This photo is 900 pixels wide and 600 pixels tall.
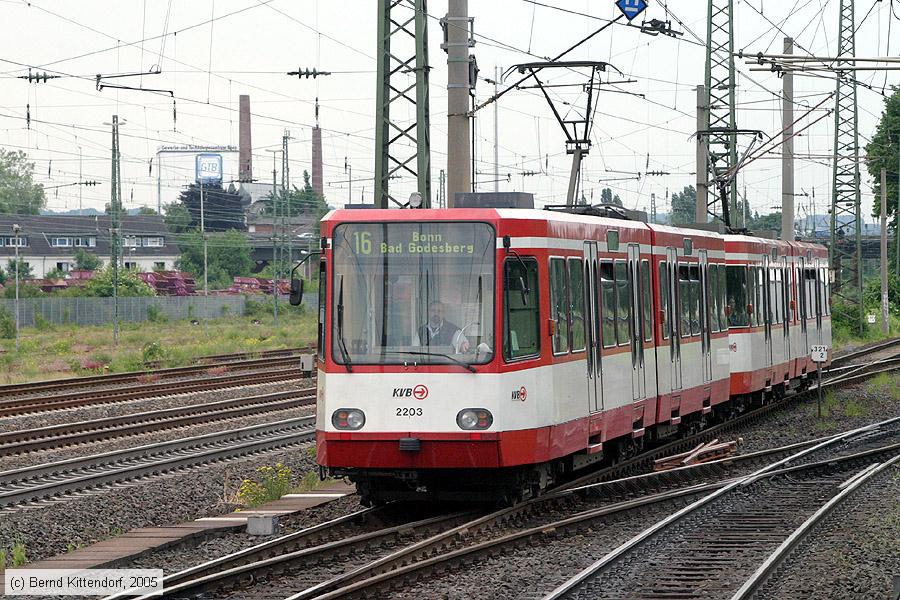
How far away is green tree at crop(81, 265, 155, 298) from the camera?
78688 mm

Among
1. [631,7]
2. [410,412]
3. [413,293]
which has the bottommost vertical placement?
[410,412]

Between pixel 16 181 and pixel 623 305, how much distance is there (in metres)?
117

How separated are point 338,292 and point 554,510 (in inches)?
131

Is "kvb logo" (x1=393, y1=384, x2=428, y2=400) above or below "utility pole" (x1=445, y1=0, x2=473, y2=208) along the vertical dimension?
below

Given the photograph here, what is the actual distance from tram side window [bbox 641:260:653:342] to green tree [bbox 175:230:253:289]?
8597 cm

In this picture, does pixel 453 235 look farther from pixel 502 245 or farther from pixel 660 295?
pixel 660 295

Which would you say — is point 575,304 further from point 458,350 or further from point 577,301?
point 458,350

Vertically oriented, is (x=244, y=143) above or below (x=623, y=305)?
above

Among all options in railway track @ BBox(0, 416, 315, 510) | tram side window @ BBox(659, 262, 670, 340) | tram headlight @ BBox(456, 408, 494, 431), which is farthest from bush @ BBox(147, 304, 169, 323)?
tram headlight @ BBox(456, 408, 494, 431)

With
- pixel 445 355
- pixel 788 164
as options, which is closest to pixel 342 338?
pixel 445 355

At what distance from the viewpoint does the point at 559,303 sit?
14039 mm

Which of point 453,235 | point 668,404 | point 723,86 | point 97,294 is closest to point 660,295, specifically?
point 668,404

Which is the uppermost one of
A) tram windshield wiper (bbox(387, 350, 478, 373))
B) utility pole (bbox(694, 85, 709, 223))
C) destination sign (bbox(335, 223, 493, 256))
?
utility pole (bbox(694, 85, 709, 223))

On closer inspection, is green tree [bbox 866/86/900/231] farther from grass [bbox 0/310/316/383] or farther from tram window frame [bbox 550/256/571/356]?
tram window frame [bbox 550/256/571/356]
